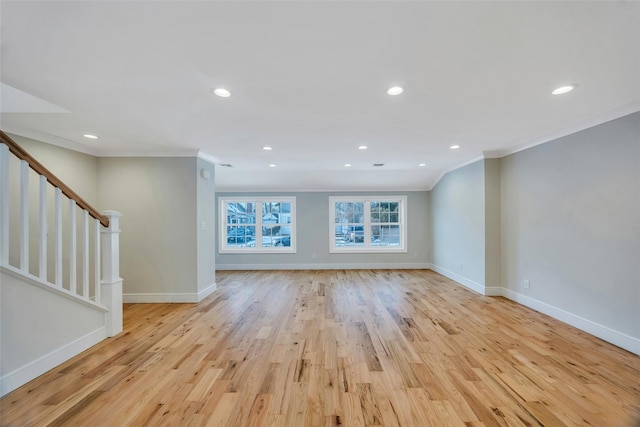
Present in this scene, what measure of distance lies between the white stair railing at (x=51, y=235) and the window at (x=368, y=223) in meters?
4.62

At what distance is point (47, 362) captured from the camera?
2.07 m

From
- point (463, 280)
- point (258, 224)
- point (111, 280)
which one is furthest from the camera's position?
point (258, 224)

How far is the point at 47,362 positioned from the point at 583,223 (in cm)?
528

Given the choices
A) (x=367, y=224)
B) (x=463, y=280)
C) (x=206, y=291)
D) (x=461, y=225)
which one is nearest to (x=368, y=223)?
(x=367, y=224)

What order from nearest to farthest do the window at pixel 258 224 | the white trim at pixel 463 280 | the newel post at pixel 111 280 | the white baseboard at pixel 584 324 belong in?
the white baseboard at pixel 584 324, the newel post at pixel 111 280, the white trim at pixel 463 280, the window at pixel 258 224

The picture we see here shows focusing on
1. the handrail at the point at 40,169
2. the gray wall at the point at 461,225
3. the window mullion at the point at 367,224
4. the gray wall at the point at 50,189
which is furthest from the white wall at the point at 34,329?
the window mullion at the point at 367,224

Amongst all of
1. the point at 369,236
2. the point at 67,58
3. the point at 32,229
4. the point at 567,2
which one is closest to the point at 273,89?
the point at 67,58

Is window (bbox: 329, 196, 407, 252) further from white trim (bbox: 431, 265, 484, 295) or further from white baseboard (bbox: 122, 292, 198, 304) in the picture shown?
white baseboard (bbox: 122, 292, 198, 304)

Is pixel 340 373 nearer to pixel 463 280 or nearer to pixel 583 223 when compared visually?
pixel 583 223

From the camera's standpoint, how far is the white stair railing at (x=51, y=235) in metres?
1.90

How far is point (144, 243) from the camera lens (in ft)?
12.6

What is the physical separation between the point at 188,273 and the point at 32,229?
1800 mm

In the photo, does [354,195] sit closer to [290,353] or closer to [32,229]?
[290,353]

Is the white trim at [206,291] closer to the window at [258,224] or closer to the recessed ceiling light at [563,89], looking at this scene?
the window at [258,224]
